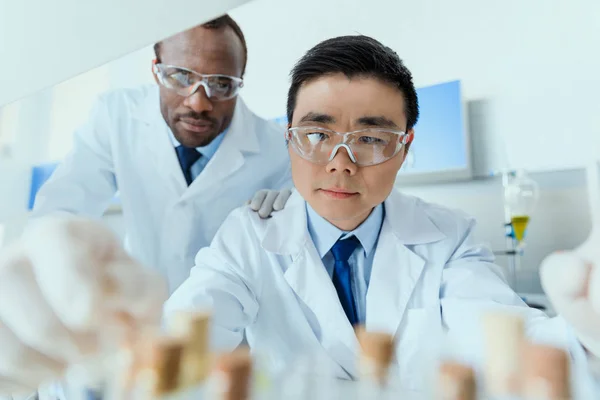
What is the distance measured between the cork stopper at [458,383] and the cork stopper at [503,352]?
7cm

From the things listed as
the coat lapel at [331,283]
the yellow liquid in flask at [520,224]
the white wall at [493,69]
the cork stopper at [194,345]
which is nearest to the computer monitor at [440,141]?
the white wall at [493,69]

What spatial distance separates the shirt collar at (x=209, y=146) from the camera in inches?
51.8

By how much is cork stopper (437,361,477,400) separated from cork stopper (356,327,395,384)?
3.2 inches

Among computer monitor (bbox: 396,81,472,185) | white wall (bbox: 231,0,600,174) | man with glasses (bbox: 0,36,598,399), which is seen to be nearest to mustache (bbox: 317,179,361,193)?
man with glasses (bbox: 0,36,598,399)

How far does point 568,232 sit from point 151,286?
1719 millimetres

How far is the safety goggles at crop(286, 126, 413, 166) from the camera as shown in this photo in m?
0.86

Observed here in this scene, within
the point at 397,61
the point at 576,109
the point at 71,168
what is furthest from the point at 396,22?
the point at 71,168

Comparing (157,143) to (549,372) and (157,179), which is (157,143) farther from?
(549,372)

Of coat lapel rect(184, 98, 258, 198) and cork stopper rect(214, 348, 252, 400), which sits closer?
cork stopper rect(214, 348, 252, 400)

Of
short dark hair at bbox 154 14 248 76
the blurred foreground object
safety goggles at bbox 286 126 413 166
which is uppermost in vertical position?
short dark hair at bbox 154 14 248 76

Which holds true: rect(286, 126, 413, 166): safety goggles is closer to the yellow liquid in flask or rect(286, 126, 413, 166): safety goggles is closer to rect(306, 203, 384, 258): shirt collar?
rect(306, 203, 384, 258): shirt collar

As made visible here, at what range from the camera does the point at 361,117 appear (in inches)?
34.6

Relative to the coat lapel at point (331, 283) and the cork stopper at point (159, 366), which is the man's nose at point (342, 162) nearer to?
the coat lapel at point (331, 283)

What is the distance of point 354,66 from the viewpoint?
0.93 meters
